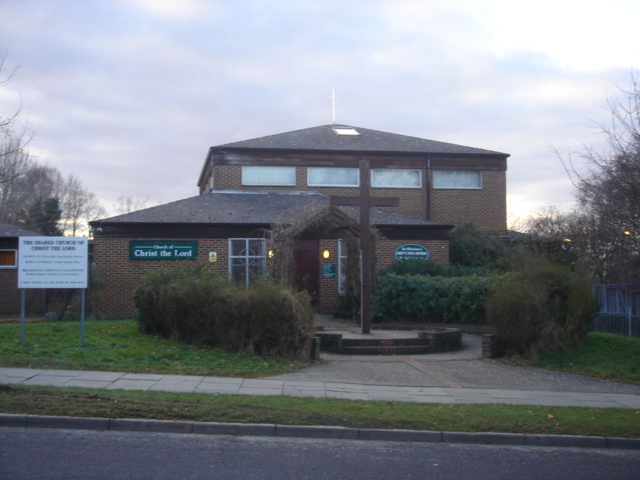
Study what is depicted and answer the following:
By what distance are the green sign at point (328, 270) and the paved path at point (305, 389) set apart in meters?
12.5

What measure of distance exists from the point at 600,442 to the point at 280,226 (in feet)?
33.5

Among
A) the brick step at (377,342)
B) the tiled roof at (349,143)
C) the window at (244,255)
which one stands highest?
the tiled roof at (349,143)

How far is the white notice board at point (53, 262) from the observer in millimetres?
13344

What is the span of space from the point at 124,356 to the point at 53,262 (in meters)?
2.81

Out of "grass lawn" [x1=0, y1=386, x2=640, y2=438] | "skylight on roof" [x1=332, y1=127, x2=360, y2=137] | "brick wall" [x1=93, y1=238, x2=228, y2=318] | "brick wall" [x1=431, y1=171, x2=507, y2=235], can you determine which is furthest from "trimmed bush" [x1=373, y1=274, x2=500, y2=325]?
"skylight on roof" [x1=332, y1=127, x2=360, y2=137]

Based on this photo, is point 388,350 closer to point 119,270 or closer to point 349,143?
point 119,270

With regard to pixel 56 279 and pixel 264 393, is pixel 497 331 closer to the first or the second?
pixel 264 393

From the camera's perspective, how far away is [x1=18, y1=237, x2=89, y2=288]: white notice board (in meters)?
13.3

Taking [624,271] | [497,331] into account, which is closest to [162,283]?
[497,331]

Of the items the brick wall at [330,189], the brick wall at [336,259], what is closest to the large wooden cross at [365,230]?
the brick wall at [336,259]

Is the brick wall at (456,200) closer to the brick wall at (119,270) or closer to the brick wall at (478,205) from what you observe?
the brick wall at (478,205)

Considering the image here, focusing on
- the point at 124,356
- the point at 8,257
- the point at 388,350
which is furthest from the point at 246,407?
the point at 8,257

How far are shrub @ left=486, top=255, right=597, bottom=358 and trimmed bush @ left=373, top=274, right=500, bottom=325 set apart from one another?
2695 millimetres

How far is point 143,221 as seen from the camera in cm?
2178
